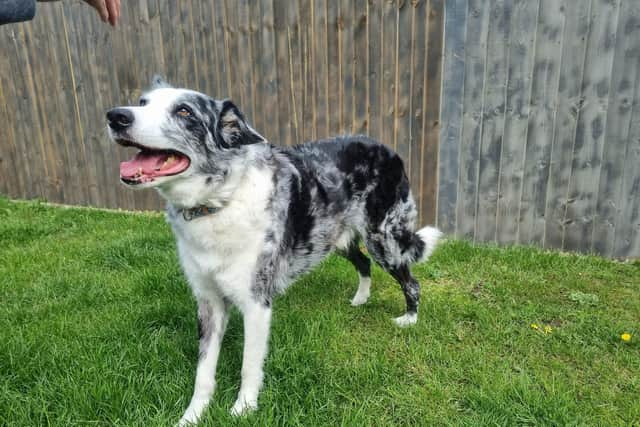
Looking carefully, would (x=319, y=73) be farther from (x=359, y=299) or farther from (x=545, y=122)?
(x=359, y=299)

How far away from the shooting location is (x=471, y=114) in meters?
4.16

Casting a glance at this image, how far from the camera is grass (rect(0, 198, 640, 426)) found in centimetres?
212

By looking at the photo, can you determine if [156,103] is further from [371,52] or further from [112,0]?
[371,52]

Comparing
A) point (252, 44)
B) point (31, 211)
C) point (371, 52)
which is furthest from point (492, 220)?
point (31, 211)

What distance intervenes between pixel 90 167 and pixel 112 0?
4.03 meters

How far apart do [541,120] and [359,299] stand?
233 centimetres

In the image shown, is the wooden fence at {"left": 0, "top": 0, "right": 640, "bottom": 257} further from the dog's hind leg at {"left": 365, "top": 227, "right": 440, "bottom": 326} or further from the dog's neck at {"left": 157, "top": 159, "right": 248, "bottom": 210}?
the dog's neck at {"left": 157, "top": 159, "right": 248, "bottom": 210}

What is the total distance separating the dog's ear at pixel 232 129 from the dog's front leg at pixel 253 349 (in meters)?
0.76

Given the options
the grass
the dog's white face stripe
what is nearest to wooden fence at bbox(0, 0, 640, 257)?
the grass

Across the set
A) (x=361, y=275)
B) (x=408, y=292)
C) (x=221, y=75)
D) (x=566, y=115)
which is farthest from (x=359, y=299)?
(x=221, y=75)

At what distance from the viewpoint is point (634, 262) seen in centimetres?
396

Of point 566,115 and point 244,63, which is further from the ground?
point 244,63

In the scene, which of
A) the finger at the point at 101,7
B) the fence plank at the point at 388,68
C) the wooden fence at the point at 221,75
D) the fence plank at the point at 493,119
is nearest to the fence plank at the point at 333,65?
the wooden fence at the point at 221,75

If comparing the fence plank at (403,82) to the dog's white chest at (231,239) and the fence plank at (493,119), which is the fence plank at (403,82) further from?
the dog's white chest at (231,239)
